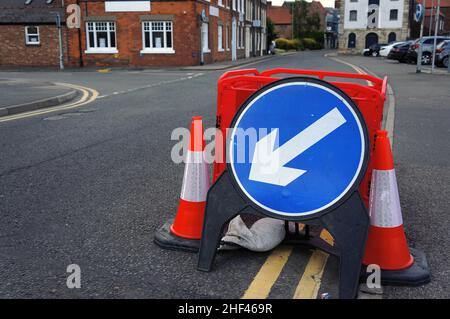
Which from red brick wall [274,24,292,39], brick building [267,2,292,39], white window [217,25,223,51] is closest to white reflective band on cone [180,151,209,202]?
white window [217,25,223,51]

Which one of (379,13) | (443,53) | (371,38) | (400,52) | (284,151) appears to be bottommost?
(284,151)

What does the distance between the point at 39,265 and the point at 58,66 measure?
31150 mm

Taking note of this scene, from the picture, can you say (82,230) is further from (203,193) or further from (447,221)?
(447,221)

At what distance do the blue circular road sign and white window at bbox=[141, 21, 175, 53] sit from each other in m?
29.2

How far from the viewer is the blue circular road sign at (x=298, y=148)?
120 inches

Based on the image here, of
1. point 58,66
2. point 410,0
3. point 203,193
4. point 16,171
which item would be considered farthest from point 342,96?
point 410,0

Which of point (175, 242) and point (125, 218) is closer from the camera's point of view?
point (175, 242)

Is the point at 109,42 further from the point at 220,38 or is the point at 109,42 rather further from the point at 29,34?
the point at 220,38

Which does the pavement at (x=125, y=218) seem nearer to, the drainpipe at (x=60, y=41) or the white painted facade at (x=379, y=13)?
the drainpipe at (x=60, y=41)

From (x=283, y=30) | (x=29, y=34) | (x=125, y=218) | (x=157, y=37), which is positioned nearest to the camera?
(x=125, y=218)

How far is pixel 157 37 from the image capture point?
104 ft

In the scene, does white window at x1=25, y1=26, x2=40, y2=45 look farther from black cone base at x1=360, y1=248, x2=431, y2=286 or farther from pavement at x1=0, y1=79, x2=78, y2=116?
black cone base at x1=360, y1=248, x2=431, y2=286

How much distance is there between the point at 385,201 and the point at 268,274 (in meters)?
0.91

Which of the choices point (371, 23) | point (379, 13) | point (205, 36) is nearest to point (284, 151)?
point (205, 36)
